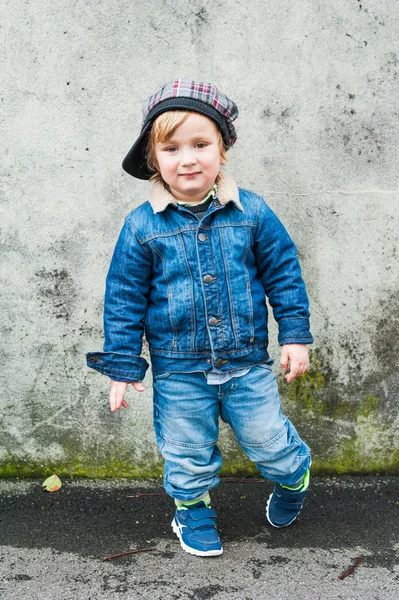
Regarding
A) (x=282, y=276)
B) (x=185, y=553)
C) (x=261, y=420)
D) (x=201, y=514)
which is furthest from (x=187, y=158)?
(x=185, y=553)

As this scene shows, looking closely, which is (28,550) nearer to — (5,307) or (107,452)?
(107,452)

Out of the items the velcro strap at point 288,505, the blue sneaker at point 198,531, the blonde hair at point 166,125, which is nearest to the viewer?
the blonde hair at point 166,125

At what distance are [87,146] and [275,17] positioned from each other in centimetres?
90

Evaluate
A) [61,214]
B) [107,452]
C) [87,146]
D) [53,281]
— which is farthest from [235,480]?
[87,146]

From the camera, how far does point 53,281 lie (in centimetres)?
288

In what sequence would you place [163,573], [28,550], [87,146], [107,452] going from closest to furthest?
[163,573] → [28,550] → [87,146] → [107,452]

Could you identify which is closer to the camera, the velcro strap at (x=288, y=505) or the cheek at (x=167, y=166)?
the cheek at (x=167, y=166)

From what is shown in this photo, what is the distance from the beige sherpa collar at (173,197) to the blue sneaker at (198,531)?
112cm

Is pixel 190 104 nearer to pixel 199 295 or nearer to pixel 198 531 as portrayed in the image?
pixel 199 295

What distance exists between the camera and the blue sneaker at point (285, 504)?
2.55 meters

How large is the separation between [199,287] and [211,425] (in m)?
0.52

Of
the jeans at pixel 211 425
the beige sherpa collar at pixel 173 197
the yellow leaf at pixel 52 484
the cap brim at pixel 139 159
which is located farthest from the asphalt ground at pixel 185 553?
the cap brim at pixel 139 159

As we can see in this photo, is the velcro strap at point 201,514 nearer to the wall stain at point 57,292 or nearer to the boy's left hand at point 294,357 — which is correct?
the boy's left hand at point 294,357

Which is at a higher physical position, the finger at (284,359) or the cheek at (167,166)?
the cheek at (167,166)
